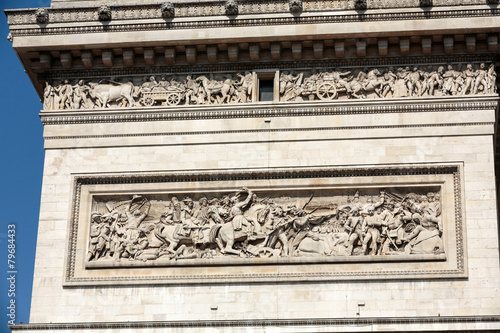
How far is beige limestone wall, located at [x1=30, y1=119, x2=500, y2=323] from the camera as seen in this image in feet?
68.3

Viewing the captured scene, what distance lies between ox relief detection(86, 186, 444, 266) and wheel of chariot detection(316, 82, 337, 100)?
76.1 inches

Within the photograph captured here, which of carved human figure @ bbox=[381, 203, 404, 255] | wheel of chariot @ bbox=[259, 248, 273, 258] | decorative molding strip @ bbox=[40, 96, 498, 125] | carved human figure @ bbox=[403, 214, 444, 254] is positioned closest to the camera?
carved human figure @ bbox=[403, 214, 444, 254]

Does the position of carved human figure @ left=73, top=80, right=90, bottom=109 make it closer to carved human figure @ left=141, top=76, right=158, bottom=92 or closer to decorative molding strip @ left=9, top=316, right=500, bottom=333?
carved human figure @ left=141, top=76, right=158, bottom=92

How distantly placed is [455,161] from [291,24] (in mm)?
4144

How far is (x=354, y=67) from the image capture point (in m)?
23.0

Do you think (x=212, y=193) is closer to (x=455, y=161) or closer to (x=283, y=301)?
(x=283, y=301)

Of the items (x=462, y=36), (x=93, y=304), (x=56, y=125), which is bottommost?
(x=93, y=304)

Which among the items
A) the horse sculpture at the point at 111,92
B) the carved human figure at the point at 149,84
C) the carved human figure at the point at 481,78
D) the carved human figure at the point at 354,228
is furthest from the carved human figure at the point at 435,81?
the horse sculpture at the point at 111,92

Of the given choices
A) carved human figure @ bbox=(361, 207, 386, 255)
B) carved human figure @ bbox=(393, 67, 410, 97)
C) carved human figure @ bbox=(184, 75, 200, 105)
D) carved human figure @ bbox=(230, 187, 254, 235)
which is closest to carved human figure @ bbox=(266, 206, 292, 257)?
carved human figure @ bbox=(230, 187, 254, 235)

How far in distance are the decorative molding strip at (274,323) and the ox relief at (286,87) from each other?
4.49 metres

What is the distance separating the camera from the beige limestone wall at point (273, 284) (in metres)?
20.8

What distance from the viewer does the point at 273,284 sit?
2128 cm

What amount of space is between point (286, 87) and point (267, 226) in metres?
2.87

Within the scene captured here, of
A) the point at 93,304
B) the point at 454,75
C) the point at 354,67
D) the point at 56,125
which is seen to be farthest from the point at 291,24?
the point at 93,304
